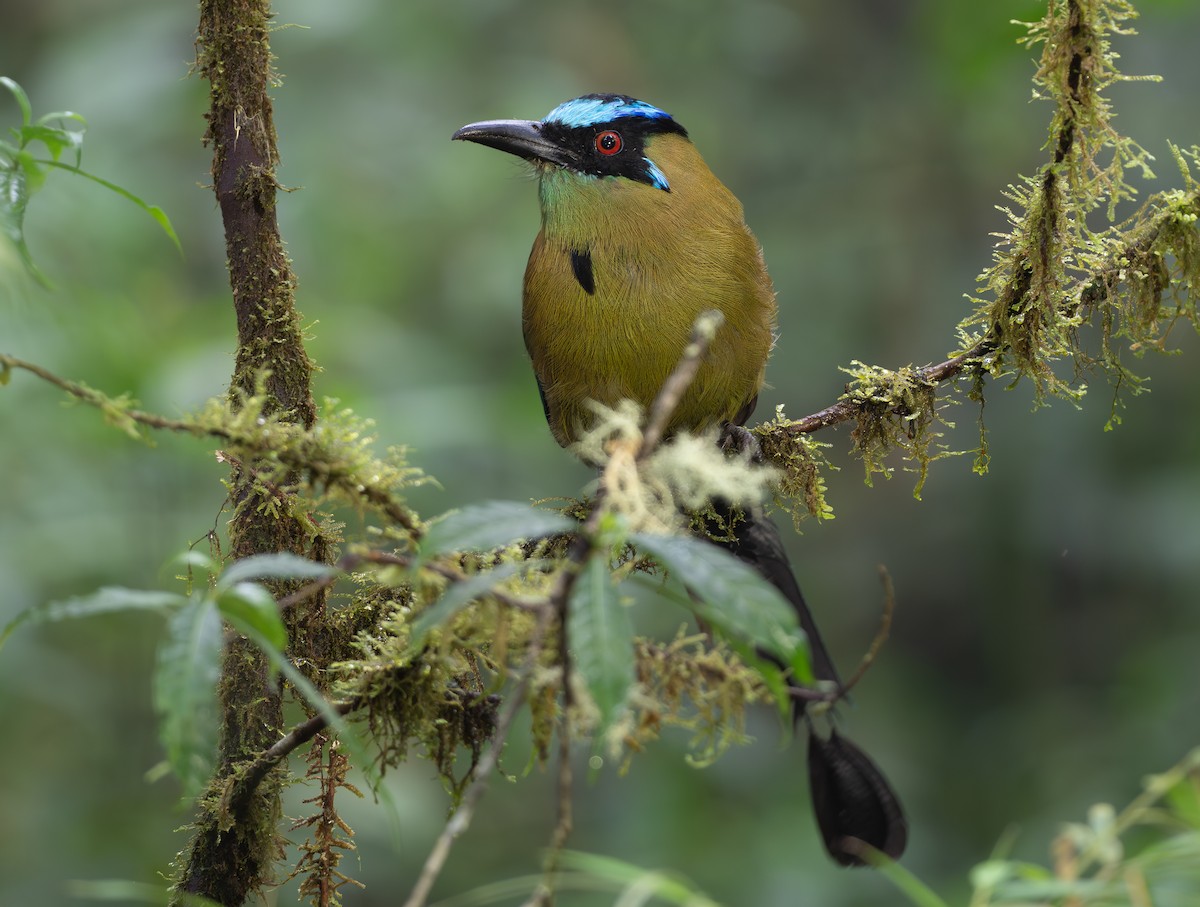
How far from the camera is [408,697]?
1.61 meters

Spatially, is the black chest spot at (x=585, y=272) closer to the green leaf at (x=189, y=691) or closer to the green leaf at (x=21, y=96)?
the green leaf at (x=21, y=96)

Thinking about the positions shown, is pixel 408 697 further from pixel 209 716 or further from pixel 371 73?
pixel 371 73

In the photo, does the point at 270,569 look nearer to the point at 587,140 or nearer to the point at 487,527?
the point at 487,527

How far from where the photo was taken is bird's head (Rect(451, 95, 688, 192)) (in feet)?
9.71

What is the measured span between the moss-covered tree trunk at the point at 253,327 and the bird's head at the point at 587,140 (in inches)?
48.0

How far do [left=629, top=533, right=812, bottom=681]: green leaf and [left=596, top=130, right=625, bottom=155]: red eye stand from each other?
2.01m

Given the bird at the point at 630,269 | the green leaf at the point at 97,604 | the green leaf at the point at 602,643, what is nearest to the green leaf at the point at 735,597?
the green leaf at the point at 602,643

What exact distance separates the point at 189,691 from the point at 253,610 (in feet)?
0.31

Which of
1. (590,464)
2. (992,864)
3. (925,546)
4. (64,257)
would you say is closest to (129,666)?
(64,257)

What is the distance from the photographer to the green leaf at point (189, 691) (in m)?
1.02

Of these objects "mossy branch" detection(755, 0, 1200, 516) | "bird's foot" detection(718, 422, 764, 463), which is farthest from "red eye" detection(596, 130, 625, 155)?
"mossy branch" detection(755, 0, 1200, 516)

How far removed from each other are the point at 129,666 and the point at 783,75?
12.8 feet

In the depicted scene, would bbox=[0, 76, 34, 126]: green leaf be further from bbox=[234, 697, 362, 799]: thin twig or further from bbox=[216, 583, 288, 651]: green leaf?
bbox=[234, 697, 362, 799]: thin twig

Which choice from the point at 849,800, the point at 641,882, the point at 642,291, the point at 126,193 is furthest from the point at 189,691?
the point at 642,291
